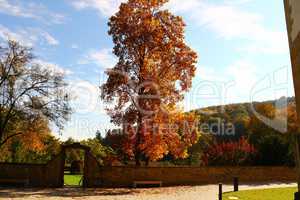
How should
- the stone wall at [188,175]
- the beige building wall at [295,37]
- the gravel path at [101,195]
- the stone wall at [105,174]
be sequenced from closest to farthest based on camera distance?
the beige building wall at [295,37] → the gravel path at [101,195] → the stone wall at [105,174] → the stone wall at [188,175]

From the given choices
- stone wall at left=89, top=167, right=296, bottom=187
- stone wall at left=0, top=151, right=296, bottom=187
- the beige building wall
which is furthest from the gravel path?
the beige building wall

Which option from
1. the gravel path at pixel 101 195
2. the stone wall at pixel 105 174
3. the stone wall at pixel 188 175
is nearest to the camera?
the gravel path at pixel 101 195

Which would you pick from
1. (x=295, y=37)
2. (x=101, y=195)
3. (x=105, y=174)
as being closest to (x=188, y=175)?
(x=105, y=174)

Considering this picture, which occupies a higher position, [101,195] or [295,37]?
[295,37]

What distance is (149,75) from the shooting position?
2494 cm

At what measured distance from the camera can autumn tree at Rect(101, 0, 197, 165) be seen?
973 inches

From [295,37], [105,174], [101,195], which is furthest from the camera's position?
[105,174]

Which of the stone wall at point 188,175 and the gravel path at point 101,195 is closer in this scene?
the gravel path at point 101,195

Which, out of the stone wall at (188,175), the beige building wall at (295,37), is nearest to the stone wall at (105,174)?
the stone wall at (188,175)

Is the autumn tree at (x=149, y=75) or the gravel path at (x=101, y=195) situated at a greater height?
the autumn tree at (x=149, y=75)

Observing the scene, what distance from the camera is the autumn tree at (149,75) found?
2472cm

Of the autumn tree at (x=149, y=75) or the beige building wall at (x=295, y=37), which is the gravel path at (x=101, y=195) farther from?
the beige building wall at (x=295, y=37)

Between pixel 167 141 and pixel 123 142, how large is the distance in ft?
10.1

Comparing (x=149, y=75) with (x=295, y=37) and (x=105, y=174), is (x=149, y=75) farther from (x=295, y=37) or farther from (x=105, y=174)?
(x=295, y=37)
